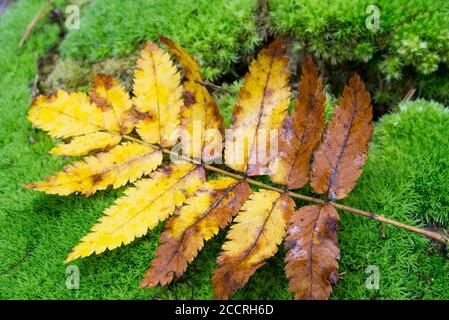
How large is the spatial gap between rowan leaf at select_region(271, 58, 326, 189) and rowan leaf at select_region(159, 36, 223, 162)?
386 millimetres

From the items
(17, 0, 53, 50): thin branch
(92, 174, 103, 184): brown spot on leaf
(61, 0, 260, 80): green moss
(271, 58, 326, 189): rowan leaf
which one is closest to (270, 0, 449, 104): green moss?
(61, 0, 260, 80): green moss

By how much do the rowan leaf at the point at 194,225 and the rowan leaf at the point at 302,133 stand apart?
0.24m

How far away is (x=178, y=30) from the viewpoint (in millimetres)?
3303

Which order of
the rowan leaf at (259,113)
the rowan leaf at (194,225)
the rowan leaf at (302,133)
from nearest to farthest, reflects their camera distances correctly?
the rowan leaf at (194,225) < the rowan leaf at (302,133) < the rowan leaf at (259,113)

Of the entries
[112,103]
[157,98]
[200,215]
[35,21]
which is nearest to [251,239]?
[200,215]

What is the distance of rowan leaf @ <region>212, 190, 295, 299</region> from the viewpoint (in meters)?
1.99

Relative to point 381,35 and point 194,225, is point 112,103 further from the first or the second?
point 381,35

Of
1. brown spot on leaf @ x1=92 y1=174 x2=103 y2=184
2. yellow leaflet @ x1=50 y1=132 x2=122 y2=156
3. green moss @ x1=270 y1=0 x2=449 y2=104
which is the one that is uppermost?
green moss @ x1=270 y1=0 x2=449 y2=104

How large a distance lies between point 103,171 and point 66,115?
1.62 ft

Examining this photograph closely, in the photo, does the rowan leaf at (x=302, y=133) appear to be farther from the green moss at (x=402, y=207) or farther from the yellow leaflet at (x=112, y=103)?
the yellow leaflet at (x=112, y=103)

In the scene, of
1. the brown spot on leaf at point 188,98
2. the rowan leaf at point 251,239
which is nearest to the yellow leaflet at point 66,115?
the brown spot on leaf at point 188,98

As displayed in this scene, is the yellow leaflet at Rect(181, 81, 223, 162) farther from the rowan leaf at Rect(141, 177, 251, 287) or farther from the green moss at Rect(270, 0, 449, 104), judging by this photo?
the green moss at Rect(270, 0, 449, 104)

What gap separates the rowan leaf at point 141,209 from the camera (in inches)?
85.6

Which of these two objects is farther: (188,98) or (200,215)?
(188,98)
